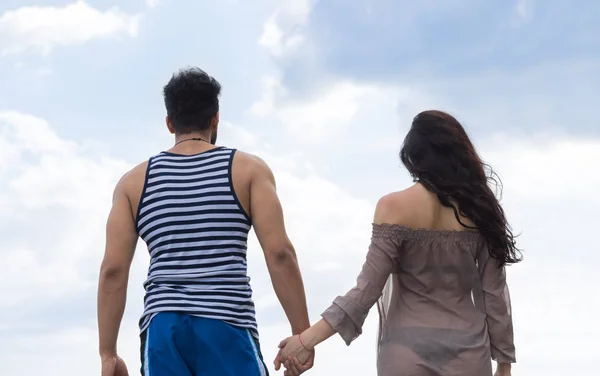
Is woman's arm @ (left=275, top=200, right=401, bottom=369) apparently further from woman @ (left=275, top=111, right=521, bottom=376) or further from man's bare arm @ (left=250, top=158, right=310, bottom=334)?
man's bare arm @ (left=250, top=158, right=310, bottom=334)

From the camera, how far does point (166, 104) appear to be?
7.15 metres

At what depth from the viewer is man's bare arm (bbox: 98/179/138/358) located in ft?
22.7

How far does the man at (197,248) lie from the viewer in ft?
21.0

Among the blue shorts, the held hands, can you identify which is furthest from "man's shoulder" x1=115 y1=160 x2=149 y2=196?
the held hands

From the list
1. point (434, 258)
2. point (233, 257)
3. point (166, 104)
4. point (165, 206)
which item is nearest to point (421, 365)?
Result: point (434, 258)

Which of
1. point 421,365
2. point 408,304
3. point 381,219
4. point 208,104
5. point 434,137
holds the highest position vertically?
point 208,104

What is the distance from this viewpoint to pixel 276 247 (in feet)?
21.9

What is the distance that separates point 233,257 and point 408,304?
115cm

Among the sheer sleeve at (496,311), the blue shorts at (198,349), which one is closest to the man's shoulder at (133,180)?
the blue shorts at (198,349)

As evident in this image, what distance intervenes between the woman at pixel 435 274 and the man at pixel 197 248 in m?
0.45

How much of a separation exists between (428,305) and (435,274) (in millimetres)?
202

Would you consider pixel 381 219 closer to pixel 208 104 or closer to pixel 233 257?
pixel 233 257

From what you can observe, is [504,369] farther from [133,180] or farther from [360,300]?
[133,180]

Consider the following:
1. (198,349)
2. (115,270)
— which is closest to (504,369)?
(198,349)
